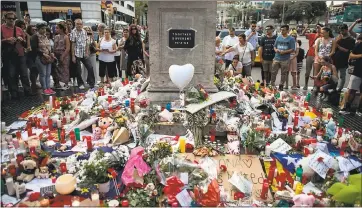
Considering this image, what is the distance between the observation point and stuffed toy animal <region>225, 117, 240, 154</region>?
459cm

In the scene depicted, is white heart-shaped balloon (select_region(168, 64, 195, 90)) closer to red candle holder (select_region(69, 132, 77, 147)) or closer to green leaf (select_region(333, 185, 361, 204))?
red candle holder (select_region(69, 132, 77, 147))

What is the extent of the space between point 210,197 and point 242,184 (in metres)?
0.51

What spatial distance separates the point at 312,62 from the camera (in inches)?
344

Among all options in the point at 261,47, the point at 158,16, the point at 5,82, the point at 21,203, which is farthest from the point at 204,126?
the point at 5,82

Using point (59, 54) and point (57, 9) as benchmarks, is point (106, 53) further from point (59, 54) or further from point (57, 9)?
point (57, 9)

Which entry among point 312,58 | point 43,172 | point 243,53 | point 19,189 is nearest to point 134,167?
point 43,172

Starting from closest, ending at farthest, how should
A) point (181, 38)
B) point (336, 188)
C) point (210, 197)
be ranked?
point (336, 188) → point (210, 197) → point (181, 38)

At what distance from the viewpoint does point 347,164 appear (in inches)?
152

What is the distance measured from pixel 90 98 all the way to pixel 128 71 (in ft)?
7.43

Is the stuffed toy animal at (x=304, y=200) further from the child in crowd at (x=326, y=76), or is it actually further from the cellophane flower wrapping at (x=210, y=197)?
the child in crowd at (x=326, y=76)

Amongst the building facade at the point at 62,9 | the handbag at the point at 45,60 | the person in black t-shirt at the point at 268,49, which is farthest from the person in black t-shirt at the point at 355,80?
the building facade at the point at 62,9

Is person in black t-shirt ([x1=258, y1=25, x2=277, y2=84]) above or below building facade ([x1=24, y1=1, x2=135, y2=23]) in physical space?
below

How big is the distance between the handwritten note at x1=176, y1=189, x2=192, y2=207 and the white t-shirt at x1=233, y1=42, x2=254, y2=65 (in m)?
5.83

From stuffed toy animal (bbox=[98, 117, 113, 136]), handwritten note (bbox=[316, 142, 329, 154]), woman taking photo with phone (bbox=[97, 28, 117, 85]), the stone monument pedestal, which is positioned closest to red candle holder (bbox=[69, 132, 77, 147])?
stuffed toy animal (bbox=[98, 117, 113, 136])
